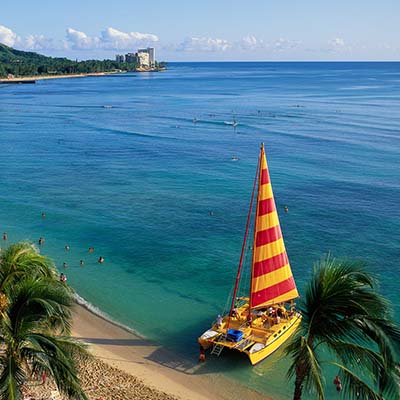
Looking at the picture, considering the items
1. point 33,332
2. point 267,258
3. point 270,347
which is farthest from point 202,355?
point 33,332

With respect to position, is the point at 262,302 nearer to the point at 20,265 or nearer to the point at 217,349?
the point at 217,349

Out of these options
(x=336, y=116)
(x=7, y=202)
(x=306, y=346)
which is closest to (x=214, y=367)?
(x=306, y=346)

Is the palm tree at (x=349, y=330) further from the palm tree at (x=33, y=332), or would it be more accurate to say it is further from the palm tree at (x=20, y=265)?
the palm tree at (x=20, y=265)

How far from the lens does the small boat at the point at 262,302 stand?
25.5 meters

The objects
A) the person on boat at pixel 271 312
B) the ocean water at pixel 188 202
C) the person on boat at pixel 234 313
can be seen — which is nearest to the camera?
the person on boat at pixel 234 313

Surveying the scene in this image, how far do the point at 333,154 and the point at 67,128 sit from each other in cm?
5068

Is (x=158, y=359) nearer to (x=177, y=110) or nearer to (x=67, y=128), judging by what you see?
(x=67, y=128)

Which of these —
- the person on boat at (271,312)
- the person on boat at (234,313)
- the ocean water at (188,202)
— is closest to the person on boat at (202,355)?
the ocean water at (188,202)

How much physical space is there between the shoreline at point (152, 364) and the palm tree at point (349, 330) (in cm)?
1236

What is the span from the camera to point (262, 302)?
89.1 feet

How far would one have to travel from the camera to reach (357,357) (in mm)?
12008

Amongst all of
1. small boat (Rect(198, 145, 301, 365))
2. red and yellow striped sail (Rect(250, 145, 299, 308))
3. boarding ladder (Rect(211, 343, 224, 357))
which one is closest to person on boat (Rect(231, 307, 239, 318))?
small boat (Rect(198, 145, 301, 365))

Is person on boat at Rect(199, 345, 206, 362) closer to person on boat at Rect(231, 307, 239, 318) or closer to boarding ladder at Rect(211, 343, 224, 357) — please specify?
boarding ladder at Rect(211, 343, 224, 357)

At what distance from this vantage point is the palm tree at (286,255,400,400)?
11.4 meters
